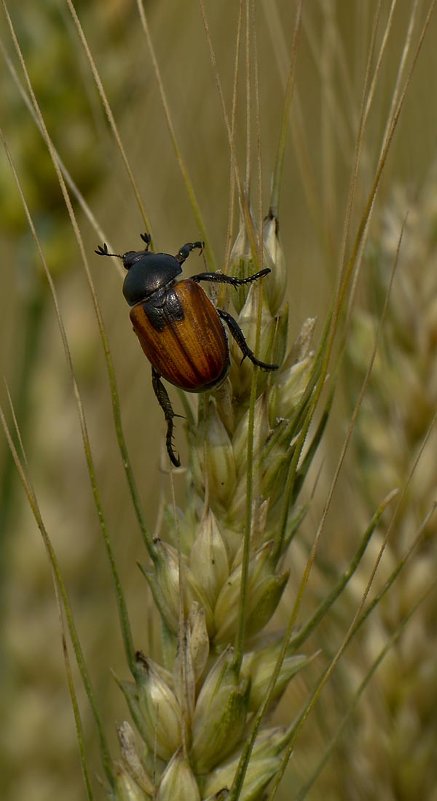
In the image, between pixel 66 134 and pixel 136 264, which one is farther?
pixel 66 134

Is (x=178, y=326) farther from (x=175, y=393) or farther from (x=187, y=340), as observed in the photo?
(x=175, y=393)

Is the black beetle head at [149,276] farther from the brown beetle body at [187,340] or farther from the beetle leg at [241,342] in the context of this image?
the beetle leg at [241,342]

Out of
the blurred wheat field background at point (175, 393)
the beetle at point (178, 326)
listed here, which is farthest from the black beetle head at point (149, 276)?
the blurred wheat field background at point (175, 393)

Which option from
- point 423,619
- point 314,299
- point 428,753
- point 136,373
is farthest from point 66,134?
point 428,753

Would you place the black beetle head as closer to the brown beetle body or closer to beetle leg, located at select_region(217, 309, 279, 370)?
the brown beetle body

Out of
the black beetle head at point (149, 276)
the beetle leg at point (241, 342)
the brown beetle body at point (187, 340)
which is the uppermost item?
the black beetle head at point (149, 276)

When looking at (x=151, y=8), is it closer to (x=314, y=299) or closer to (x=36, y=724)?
(x=314, y=299)
